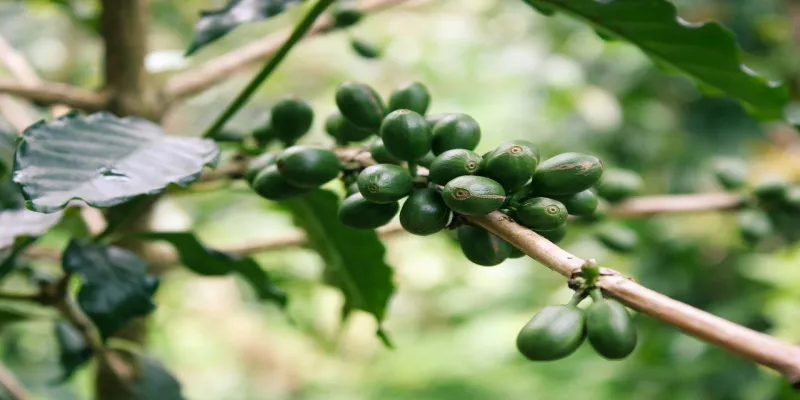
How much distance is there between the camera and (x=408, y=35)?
3.52 metres

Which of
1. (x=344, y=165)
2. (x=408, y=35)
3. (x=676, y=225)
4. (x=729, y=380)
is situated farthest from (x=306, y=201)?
(x=408, y=35)

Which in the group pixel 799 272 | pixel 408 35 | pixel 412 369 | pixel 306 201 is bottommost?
pixel 412 369

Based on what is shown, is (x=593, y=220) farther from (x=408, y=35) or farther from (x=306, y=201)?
(x=408, y=35)

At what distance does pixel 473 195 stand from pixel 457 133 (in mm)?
137

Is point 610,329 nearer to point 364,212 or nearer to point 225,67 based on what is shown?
point 364,212

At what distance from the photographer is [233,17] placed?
3.01ft

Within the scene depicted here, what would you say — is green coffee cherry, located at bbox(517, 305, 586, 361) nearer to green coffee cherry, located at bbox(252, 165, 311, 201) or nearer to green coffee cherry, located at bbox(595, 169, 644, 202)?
green coffee cherry, located at bbox(252, 165, 311, 201)

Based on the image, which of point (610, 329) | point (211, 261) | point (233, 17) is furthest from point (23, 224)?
point (610, 329)

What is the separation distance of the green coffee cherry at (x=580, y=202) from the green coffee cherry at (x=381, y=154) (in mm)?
178

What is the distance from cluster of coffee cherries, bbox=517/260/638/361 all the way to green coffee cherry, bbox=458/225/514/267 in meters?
0.10

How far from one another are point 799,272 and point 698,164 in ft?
3.27

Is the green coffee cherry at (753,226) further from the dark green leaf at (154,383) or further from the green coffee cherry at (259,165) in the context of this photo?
the dark green leaf at (154,383)

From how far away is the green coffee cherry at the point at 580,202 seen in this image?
2.25 feet

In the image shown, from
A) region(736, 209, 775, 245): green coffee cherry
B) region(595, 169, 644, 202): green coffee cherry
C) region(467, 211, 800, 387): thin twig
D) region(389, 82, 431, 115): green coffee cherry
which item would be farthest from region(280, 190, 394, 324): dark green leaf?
region(736, 209, 775, 245): green coffee cherry
